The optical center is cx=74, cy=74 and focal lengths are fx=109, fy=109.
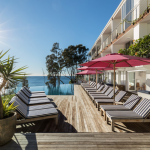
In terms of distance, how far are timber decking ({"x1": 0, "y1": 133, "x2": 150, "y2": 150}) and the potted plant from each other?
0.23 meters

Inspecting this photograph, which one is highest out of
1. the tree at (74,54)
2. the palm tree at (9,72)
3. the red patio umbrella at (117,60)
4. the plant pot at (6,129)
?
the tree at (74,54)

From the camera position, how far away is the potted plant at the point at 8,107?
2.16 meters

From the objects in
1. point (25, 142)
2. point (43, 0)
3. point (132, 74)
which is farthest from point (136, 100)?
point (43, 0)

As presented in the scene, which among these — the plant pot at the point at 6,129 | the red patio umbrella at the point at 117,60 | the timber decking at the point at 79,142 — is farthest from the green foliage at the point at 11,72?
the red patio umbrella at the point at 117,60

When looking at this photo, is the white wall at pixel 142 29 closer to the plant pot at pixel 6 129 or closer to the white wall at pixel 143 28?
the white wall at pixel 143 28

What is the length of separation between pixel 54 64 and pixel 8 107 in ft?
98.8

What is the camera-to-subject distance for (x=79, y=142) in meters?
2.28

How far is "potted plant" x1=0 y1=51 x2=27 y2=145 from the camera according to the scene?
84.9 inches

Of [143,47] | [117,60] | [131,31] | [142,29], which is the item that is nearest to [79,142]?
[117,60]

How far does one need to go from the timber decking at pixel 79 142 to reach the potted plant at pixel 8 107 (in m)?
0.23

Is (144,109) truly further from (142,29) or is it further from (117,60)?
(142,29)

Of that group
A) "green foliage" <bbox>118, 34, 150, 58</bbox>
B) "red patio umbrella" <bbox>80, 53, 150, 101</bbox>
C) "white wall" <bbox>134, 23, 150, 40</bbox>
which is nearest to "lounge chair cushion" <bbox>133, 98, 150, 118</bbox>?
"red patio umbrella" <bbox>80, 53, 150, 101</bbox>

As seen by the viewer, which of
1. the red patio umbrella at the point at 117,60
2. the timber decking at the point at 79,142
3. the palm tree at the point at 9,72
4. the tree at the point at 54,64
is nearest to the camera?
the timber decking at the point at 79,142

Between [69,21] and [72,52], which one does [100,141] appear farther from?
[69,21]
